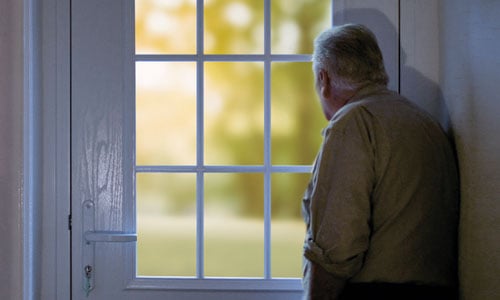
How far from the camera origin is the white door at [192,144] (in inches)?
80.6

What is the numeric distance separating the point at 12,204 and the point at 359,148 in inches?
38.0

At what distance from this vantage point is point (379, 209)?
1577 mm

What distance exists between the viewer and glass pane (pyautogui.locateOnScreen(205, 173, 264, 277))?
207 cm

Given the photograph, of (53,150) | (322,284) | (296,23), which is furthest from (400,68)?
(53,150)

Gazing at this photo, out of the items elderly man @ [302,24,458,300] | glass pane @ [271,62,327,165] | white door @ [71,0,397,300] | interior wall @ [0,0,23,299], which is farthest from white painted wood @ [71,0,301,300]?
elderly man @ [302,24,458,300]

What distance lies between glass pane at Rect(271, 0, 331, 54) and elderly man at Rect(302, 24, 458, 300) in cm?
46

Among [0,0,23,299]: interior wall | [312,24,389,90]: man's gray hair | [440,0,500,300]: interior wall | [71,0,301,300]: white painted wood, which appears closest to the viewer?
[440,0,500,300]: interior wall

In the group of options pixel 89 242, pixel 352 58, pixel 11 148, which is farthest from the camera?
pixel 89 242

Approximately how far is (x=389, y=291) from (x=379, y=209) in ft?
0.59

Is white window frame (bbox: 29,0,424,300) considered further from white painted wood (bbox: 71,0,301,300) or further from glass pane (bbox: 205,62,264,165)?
glass pane (bbox: 205,62,264,165)

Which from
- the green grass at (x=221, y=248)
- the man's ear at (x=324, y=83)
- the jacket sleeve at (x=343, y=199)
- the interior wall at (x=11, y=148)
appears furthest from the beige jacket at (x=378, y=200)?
the interior wall at (x=11, y=148)

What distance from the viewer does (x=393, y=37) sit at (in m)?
2.00

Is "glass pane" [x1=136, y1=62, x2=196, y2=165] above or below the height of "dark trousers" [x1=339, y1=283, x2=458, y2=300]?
above

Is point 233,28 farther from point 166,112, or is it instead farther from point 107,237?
point 107,237
